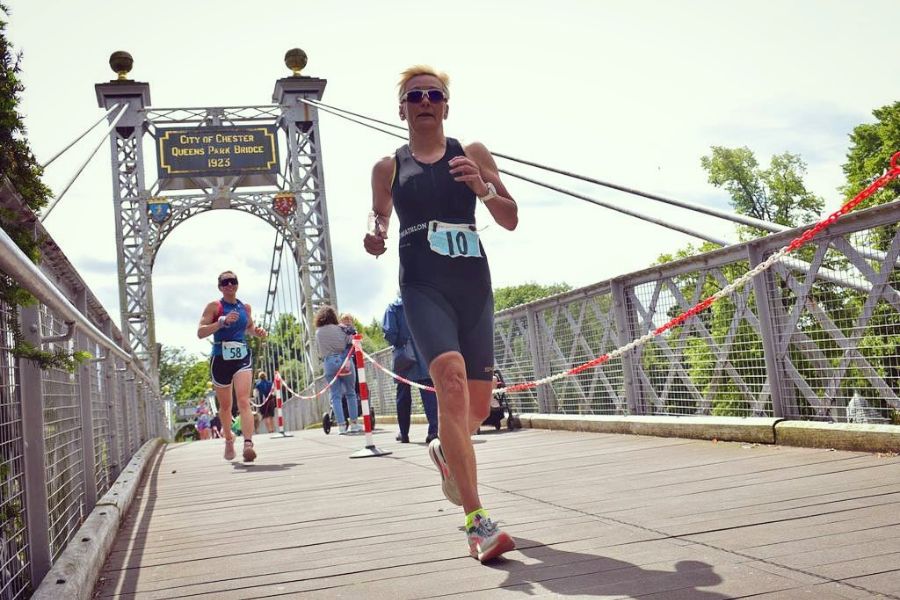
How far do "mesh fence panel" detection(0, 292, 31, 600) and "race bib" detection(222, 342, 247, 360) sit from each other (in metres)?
4.98

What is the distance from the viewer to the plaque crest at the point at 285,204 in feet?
75.4

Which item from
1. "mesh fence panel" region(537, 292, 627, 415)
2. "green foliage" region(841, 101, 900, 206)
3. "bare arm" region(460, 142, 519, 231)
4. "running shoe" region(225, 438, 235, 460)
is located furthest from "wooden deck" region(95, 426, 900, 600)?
"green foliage" region(841, 101, 900, 206)

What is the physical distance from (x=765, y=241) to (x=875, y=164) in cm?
3034

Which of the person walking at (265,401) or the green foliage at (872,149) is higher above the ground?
the green foliage at (872,149)

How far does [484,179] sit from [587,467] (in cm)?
218

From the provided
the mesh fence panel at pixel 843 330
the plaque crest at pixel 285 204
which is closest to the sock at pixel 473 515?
the mesh fence panel at pixel 843 330

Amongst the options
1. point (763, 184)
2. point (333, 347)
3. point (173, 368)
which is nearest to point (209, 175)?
point (333, 347)

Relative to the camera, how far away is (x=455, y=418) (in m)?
3.15

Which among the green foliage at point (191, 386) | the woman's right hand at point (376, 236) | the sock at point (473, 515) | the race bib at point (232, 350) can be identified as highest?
the green foliage at point (191, 386)

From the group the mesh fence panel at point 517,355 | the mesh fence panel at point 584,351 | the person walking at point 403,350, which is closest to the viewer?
the mesh fence panel at point 584,351

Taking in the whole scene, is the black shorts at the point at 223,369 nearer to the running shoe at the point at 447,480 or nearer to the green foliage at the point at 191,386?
the running shoe at the point at 447,480

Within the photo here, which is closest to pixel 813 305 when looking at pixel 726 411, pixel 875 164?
pixel 726 411

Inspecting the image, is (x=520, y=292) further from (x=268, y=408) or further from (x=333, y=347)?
(x=333, y=347)

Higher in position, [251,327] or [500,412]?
[251,327]
